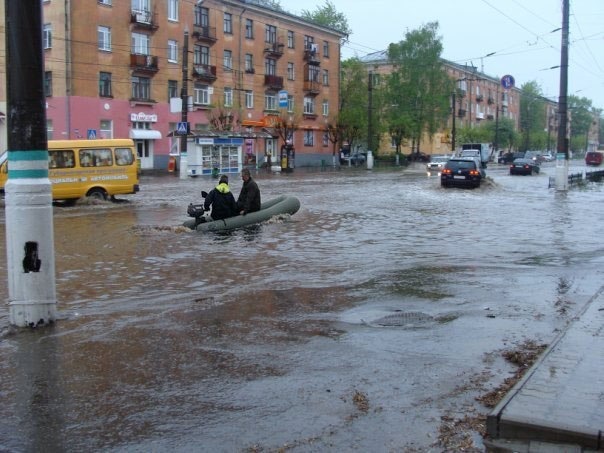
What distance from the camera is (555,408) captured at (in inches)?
172

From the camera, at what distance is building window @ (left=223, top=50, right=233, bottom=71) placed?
5800cm

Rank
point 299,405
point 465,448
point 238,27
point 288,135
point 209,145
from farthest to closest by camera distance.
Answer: point 288,135 < point 238,27 < point 209,145 < point 299,405 < point 465,448

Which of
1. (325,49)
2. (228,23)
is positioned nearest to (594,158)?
(325,49)

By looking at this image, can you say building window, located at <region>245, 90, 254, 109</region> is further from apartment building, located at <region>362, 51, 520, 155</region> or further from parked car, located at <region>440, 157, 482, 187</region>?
parked car, located at <region>440, 157, 482, 187</region>

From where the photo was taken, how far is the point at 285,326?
7.21 metres

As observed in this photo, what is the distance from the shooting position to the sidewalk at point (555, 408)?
13.2ft

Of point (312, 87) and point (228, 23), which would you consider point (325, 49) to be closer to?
point (312, 87)

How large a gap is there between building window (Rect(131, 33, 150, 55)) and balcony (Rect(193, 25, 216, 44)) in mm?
5046

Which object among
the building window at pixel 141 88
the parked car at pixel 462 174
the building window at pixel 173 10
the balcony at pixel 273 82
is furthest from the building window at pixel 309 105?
the parked car at pixel 462 174

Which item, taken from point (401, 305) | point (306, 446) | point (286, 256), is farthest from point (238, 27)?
point (306, 446)

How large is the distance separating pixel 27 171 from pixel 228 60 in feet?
176

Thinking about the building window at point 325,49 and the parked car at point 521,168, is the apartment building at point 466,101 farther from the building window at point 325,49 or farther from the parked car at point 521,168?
the parked car at point 521,168

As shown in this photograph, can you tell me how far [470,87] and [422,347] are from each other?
10718 centimetres

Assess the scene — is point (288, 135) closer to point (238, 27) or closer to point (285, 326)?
point (238, 27)
